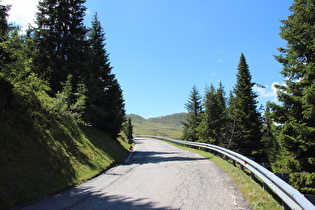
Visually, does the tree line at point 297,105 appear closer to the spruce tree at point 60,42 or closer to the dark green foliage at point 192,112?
the spruce tree at point 60,42

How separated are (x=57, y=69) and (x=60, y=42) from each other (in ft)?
7.63

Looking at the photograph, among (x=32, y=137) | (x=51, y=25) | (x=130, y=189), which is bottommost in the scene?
(x=130, y=189)

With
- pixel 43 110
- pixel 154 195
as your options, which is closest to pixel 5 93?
pixel 43 110

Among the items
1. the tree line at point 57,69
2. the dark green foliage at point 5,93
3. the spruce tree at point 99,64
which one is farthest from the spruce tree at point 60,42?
the dark green foliage at point 5,93

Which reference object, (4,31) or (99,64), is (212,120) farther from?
(4,31)

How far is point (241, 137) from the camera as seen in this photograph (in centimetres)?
2556

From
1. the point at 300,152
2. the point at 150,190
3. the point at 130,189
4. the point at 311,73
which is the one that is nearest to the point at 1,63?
the point at 130,189

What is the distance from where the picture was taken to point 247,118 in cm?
2630

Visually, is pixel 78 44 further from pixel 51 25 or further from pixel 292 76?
pixel 292 76

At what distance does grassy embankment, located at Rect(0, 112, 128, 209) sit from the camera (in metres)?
5.82

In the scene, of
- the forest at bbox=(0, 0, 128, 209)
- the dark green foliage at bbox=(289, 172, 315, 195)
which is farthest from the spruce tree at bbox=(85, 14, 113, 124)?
the dark green foliage at bbox=(289, 172, 315, 195)

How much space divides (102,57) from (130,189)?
1853 centimetres

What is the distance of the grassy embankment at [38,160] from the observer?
229 inches

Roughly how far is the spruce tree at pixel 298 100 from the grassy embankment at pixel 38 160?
10.3 meters
